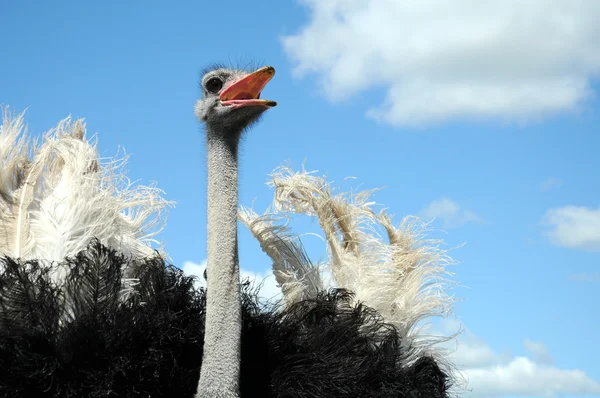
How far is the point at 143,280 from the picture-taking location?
18.8ft

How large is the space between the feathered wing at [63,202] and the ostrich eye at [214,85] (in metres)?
1.24

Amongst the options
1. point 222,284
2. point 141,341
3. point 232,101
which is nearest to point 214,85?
point 232,101

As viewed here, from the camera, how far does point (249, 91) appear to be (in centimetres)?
555

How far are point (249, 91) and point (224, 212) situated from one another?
0.68 m

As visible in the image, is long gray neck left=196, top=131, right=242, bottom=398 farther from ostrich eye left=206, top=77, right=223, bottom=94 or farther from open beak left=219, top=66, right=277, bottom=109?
ostrich eye left=206, top=77, right=223, bottom=94

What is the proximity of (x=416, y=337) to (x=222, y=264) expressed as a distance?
273 centimetres

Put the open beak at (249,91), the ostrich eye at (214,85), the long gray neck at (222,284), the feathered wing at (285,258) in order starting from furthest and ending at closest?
1. the feathered wing at (285,258)
2. the ostrich eye at (214,85)
3. the open beak at (249,91)
4. the long gray neck at (222,284)

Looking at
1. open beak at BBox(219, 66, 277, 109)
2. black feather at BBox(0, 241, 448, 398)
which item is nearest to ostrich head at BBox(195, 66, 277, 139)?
open beak at BBox(219, 66, 277, 109)

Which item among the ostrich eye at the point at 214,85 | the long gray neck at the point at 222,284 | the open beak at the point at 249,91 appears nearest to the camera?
the long gray neck at the point at 222,284

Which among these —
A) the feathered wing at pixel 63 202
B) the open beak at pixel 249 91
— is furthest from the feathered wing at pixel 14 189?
the open beak at pixel 249 91

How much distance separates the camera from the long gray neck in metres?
5.16

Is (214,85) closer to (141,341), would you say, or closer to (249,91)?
(249,91)

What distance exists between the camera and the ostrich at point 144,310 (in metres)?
5.21

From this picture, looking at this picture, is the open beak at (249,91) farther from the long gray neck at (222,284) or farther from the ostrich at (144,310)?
the long gray neck at (222,284)
